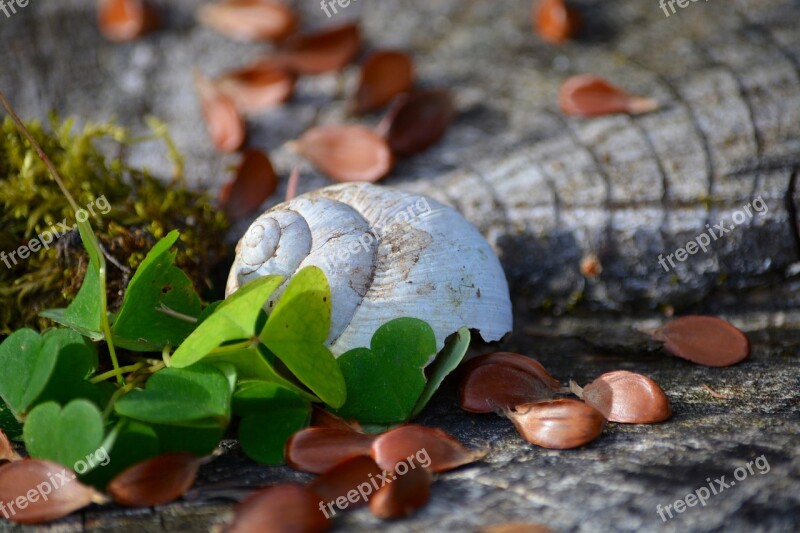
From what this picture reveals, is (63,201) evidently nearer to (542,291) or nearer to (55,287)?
(55,287)

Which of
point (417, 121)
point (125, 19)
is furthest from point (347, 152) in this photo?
point (125, 19)

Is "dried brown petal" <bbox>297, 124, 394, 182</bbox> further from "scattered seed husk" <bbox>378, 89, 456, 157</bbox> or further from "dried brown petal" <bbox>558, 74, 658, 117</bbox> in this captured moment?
"dried brown petal" <bbox>558, 74, 658, 117</bbox>

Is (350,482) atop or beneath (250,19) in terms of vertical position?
beneath

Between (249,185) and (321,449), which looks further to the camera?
(249,185)

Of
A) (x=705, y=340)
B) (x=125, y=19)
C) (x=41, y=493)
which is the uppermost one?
(x=125, y=19)

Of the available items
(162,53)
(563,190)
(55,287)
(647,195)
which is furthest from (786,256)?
(162,53)

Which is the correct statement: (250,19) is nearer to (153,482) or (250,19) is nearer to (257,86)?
(257,86)
